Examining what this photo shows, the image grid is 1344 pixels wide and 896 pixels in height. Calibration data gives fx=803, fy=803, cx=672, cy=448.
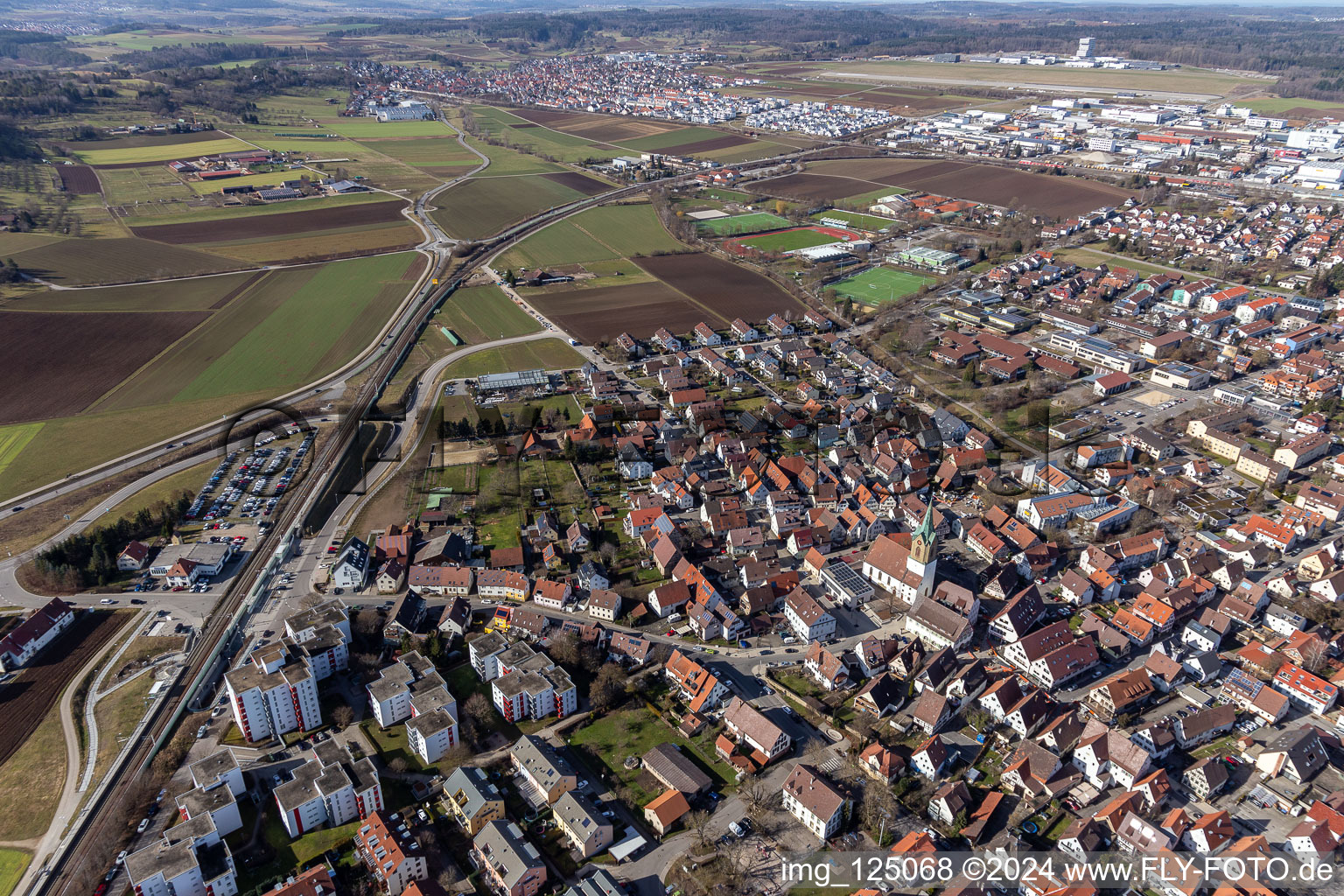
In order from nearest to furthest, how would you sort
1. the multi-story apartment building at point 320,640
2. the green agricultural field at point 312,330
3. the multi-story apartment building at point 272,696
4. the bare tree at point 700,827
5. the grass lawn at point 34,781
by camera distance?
the bare tree at point 700,827 < the grass lawn at point 34,781 < the multi-story apartment building at point 272,696 < the multi-story apartment building at point 320,640 < the green agricultural field at point 312,330

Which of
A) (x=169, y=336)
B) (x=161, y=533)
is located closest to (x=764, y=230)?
(x=169, y=336)

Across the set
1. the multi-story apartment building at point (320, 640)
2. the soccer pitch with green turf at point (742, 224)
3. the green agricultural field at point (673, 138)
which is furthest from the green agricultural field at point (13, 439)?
the green agricultural field at point (673, 138)

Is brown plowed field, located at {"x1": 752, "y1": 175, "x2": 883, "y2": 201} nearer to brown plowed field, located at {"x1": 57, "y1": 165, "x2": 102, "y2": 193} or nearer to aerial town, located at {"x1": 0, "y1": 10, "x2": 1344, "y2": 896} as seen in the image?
aerial town, located at {"x1": 0, "y1": 10, "x2": 1344, "y2": 896}

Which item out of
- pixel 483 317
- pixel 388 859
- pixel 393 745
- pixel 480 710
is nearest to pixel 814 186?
pixel 483 317

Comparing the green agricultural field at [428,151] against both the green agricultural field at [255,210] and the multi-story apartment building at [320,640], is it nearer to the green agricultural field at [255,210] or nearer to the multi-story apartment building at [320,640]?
the green agricultural field at [255,210]

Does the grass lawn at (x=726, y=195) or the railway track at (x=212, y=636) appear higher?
the grass lawn at (x=726, y=195)

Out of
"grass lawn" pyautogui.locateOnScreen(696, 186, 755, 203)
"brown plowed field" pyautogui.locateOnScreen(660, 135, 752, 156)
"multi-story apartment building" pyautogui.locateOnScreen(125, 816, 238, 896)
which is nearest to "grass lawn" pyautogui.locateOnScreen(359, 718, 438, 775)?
"multi-story apartment building" pyautogui.locateOnScreen(125, 816, 238, 896)
